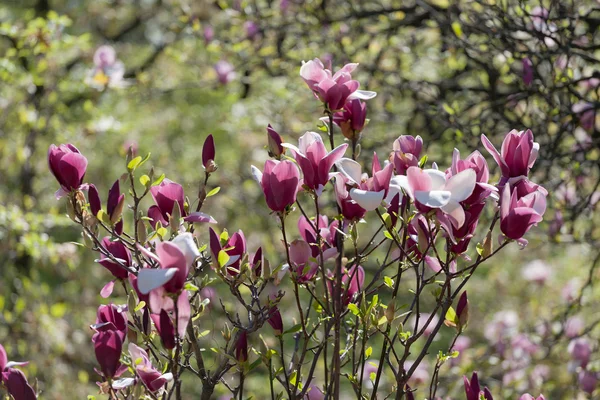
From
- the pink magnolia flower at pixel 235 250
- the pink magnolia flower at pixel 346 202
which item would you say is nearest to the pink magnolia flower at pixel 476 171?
the pink magnolia flower at pixel 346 202

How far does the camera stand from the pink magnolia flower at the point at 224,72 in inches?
148

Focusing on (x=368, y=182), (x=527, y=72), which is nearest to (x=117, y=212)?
(x=368, y=182)

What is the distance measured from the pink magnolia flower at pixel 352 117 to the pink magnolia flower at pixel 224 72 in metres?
2.44

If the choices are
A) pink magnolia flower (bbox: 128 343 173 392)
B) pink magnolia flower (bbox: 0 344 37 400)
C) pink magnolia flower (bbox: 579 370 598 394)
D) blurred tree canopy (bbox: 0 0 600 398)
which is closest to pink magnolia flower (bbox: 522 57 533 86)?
blurred tree canopy (bbox: 0 0 600 398)

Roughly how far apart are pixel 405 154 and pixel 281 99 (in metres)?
3.17

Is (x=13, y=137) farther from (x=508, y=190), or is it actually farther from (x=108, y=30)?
(x=508, y=190)

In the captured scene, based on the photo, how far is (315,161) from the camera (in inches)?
46.6

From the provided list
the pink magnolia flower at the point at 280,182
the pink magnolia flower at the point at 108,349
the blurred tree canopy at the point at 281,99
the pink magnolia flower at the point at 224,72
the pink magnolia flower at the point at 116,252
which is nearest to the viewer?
the pink magnolia flower at the point at 108,349

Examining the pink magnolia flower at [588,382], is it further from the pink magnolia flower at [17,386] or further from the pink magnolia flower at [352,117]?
the pink magnolia flower at [17,386]

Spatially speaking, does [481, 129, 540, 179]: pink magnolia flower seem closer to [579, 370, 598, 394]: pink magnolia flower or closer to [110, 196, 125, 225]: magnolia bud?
[110, 196, 125, 225]: magnolia bud

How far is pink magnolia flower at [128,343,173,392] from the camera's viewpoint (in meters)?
1.08

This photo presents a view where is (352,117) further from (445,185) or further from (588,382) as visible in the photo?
(588,382)

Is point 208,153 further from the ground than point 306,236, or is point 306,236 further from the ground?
point 208,153

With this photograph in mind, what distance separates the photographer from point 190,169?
5609mm
